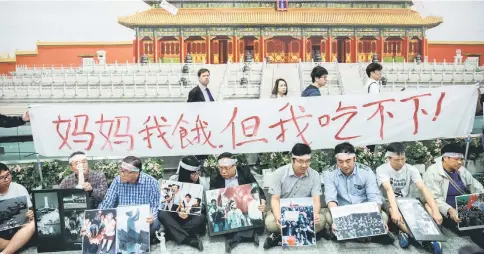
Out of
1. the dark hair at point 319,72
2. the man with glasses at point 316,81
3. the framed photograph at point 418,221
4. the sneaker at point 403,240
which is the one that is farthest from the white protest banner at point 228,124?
the sneaker at point 403,240

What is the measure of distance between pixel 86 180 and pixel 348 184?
A: 216cm

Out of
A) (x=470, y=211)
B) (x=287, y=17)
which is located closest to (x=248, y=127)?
(x=470, y=211)

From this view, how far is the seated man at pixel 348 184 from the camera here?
326cm

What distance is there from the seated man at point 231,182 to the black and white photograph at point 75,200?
98cm

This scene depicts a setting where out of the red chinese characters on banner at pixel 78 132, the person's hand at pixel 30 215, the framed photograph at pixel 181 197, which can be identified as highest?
the red chinese characters on banner at pixel 78 132

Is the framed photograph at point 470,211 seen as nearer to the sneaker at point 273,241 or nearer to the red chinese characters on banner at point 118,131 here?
the sneaker at point 273,241

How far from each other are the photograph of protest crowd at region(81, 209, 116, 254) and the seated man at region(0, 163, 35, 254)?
0.50 meters

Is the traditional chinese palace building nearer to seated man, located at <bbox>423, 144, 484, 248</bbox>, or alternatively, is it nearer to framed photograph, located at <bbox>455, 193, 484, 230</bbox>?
seated man, located at <bbox>423, 144, 484, 248</bbox>

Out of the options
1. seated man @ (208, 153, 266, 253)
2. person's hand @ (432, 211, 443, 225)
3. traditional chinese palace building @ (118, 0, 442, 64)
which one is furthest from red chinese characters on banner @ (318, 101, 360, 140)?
traditional chinese palace building @ (118, 0, 442, 64)

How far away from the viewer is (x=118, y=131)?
4.02m

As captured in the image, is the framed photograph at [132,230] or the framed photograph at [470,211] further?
the framed photograph at [470,211]

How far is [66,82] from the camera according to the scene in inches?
234

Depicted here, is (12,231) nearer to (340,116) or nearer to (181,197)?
(181,197)

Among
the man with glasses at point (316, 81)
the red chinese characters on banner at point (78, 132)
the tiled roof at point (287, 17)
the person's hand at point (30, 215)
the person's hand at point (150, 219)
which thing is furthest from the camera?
the tiled roof at point (287, 17)
